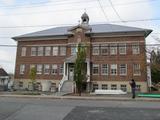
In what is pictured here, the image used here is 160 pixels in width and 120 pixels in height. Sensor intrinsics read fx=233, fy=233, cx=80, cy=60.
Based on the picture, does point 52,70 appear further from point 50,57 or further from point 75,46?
point 75,46

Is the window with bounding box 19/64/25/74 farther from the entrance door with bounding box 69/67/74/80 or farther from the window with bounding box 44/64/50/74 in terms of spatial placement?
the entrance door with bounding box 69/67/74/80

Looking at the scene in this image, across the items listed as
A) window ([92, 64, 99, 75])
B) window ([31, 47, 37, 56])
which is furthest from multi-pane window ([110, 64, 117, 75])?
window ([31, 47, 37, 56])

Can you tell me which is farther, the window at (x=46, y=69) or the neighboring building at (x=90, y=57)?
the window at (x=46, y=69)

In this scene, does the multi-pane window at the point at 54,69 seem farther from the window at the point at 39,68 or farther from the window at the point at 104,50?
the window at the point at 104,50

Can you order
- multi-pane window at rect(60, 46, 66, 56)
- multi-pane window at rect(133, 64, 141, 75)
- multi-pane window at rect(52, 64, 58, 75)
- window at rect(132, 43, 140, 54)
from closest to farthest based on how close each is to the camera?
multi-pane window at rect(133, 64, 141, 75), window at rect(132, 43, 140, 54), multi-pane window at rect(52, 64, 58, 75), multi-pane window at rect(60, 46, 66, 56)

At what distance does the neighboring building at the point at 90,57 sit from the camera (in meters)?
35.6

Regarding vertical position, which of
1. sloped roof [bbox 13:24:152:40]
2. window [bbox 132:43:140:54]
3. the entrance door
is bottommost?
the entrance door

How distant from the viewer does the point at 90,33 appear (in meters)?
37.9

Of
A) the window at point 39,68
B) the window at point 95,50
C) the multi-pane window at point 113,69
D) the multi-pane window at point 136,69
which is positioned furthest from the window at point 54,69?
the multi-pane window at point 136,69

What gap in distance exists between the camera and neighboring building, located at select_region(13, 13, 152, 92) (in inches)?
1401

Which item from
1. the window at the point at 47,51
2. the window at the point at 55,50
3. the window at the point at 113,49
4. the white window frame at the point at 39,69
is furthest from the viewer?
the white window frame at the point at 39,69

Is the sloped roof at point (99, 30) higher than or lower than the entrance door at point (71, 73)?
higher

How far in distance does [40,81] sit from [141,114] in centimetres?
2906

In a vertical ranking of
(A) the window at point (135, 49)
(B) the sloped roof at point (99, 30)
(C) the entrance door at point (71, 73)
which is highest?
(B) the sloped roof at point (99, 30)
